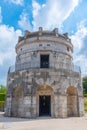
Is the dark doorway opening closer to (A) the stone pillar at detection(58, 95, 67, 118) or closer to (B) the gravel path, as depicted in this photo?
(A) the stone pillar at detection(58, 95, 67, 118)

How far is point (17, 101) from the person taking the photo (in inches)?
890

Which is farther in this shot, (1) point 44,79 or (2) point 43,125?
(1) point 44,79

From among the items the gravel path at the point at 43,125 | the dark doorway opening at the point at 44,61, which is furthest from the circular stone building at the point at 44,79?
the gravel path at the point at 43,125

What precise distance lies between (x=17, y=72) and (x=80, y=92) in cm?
808

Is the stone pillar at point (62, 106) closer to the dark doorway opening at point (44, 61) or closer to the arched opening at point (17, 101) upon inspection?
the arched opening at point (17, 101)

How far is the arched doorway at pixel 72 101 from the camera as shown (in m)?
22.6

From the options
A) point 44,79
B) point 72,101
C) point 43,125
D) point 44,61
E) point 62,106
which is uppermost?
point 44,61

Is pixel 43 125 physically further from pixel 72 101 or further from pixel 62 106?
pixel 72 101

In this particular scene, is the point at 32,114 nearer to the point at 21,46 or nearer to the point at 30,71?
the point at 30,71

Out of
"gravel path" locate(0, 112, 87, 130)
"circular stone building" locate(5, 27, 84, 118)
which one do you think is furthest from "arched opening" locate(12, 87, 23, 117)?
"gravel path" locate(0, 112, 87, 130)

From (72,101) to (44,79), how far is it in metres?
4.88

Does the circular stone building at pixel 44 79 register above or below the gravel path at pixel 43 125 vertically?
above

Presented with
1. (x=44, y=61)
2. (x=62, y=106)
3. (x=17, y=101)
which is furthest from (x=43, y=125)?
(x=44, y=61)

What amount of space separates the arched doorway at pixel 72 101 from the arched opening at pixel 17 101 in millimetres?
5731
